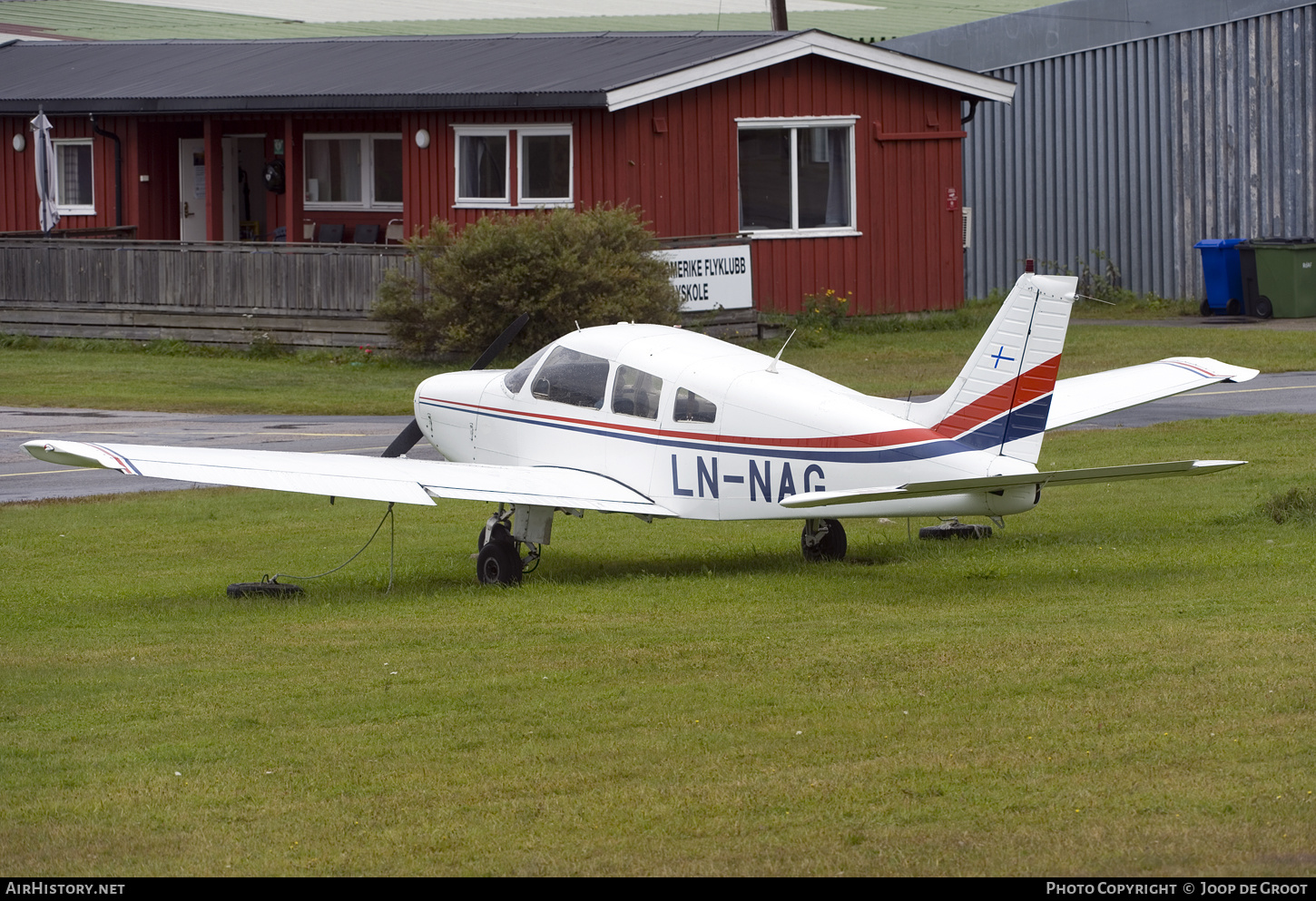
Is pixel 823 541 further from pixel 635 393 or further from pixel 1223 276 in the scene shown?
pixel 1223 276

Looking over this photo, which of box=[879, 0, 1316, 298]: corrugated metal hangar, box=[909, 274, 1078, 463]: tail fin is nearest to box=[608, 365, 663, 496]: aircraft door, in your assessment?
box=[909, 274, 1078, 463]: tail fin

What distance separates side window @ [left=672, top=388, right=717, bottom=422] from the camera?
12.8 meters

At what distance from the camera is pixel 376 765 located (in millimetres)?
7988

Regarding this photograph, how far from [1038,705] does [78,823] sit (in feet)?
14.5

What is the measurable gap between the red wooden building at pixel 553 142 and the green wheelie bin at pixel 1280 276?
209 inches

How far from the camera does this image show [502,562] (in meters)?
13.4

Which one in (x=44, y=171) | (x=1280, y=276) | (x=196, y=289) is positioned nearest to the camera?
(x=196, y=289)

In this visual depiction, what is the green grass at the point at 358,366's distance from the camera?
82.2 feet

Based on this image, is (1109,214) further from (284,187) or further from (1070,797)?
(1070,797)

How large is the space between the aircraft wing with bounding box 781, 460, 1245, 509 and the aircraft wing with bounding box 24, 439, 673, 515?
1.73 m

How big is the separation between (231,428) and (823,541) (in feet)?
36.7

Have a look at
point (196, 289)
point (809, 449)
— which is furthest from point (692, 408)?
point (196, 289)

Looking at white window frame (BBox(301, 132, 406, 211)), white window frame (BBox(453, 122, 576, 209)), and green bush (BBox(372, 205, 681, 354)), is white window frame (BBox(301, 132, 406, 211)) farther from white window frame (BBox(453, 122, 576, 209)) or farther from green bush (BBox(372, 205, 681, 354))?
green bush (BBox(372, 205, 681, 354))

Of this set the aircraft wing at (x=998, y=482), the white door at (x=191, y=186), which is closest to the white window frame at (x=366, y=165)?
the white door at (x=191, y=186)
